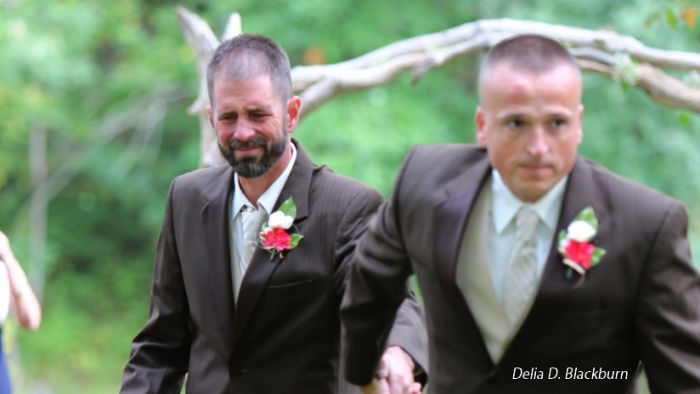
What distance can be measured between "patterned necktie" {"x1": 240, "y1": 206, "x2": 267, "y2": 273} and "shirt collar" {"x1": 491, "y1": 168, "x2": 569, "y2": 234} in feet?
4.04

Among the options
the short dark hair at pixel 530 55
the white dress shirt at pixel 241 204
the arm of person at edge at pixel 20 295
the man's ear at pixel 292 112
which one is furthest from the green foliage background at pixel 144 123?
the short dark hair at pixel 530 55

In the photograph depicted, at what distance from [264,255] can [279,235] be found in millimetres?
98

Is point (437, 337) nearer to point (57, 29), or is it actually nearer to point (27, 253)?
point (57, 29)

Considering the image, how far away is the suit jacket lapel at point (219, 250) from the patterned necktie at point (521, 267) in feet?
4.35

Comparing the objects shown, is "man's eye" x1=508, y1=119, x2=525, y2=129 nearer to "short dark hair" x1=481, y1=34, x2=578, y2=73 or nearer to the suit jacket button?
"short dark hair" x1=481, y1=34, x2=578, y2=73

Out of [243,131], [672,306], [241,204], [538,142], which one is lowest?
[672,306]

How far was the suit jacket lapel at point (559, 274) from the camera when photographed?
112 inches

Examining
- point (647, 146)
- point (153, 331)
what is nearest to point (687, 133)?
point (647, 146)

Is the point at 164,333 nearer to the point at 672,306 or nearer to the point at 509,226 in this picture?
the point at 509,226

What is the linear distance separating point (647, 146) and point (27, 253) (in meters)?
9.35

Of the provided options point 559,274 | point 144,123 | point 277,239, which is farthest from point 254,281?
point 144,123

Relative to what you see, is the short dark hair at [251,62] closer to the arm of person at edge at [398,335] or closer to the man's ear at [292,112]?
the man's ear at [292,112]

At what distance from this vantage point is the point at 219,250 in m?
4.01

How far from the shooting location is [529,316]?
9.46 ft
